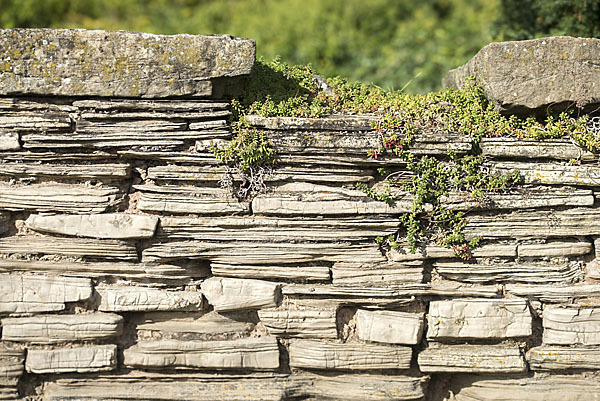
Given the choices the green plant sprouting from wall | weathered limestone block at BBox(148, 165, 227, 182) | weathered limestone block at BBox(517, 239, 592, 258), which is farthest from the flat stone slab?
weathered limestone block at BBox(148, 165, 227, 182)

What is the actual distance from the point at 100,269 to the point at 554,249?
11.3 ft

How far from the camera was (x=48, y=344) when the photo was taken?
372cm

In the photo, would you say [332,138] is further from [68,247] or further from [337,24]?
[337,24]

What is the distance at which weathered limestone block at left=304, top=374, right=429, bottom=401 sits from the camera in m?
3.78

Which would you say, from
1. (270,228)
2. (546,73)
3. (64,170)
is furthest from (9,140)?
(546,73)

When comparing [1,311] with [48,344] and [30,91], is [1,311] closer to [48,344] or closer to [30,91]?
[48,344]

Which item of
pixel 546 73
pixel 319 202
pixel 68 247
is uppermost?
pixel 546 73

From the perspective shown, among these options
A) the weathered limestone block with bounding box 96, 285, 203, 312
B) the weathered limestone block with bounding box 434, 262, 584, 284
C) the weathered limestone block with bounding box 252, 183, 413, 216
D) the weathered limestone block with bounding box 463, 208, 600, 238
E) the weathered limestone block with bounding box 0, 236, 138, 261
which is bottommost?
the weathered limestone block with bounding box 96, 285, 203, 312

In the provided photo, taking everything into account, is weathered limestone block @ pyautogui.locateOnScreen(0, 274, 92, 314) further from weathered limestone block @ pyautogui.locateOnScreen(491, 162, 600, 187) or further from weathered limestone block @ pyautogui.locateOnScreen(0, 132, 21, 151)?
weathered limestone block @ pyautogui.locateOnScreen(491, 162, 600, 187)

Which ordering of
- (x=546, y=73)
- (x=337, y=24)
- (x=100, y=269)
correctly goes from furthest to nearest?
(x=337, y=24) → (x=546, y=73) → (x=100, y=269)

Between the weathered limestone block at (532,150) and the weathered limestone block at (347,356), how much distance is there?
1.65 metres

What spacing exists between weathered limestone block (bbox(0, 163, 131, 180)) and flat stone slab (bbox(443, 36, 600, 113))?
2946 millimetres

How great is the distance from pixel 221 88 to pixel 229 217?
991 mm

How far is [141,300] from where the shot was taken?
3.71m
